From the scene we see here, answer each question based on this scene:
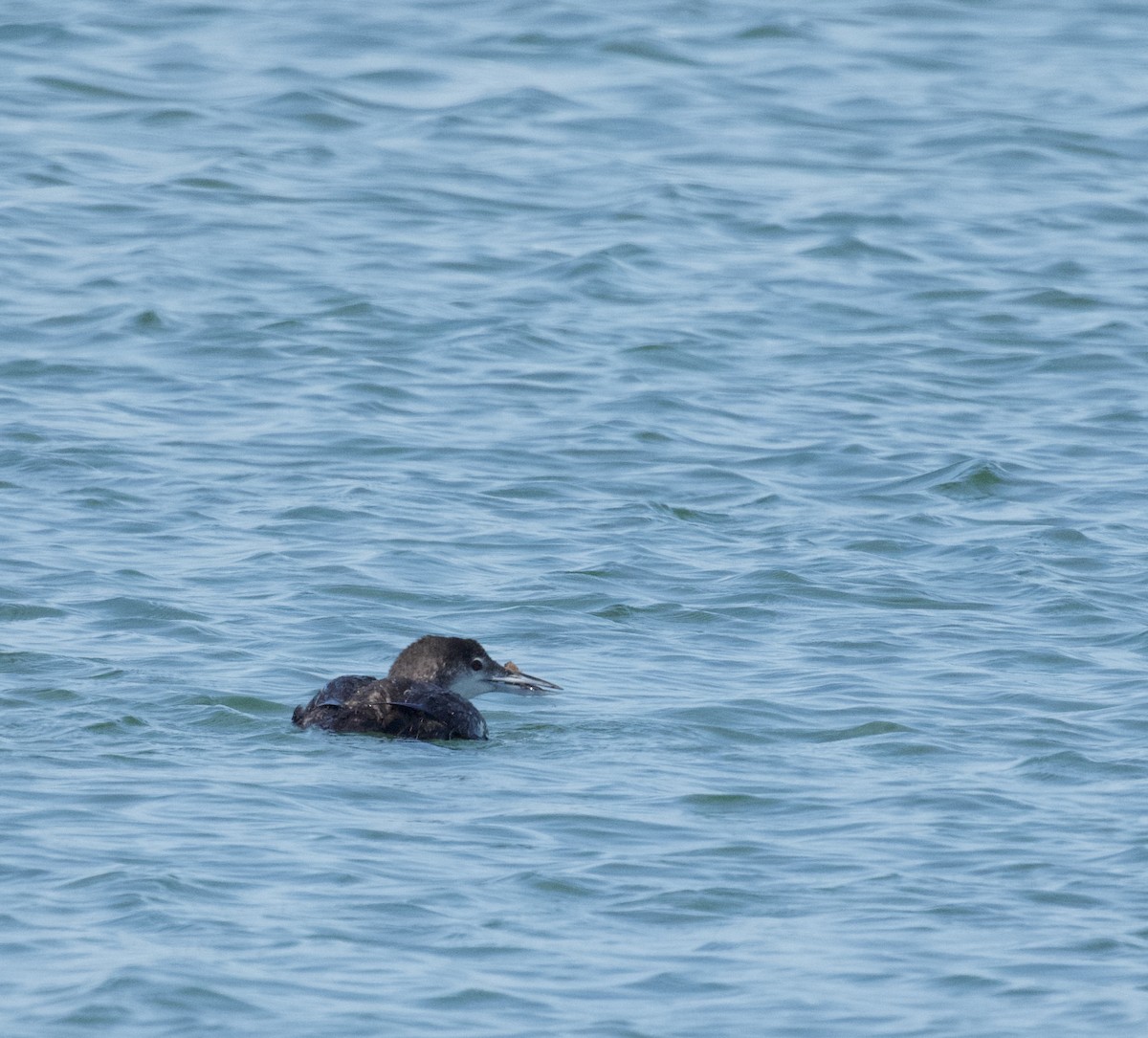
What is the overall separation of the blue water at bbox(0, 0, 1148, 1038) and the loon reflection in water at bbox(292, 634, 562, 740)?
0.37 ft

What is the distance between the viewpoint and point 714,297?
713 inches

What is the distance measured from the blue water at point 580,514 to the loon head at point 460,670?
0.20 m

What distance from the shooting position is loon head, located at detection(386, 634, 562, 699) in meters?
10.1

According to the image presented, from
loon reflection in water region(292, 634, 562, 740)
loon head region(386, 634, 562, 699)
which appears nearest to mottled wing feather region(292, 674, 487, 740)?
loon reflection in water region(292, 634, 562, 740)

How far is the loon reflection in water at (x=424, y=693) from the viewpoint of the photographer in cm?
961

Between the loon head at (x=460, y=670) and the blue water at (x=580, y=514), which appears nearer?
the blue water at (x=580, y=514)

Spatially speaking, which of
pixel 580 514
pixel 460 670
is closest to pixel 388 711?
pixel 460 670

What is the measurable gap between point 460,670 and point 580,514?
3.44 metres

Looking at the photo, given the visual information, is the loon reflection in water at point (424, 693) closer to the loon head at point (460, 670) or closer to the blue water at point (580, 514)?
the loon head at point (460, 670)

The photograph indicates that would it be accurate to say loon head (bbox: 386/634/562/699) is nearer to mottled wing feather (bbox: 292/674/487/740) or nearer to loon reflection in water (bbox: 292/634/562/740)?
loon reflection in water (bbox: 292/634/562/740)

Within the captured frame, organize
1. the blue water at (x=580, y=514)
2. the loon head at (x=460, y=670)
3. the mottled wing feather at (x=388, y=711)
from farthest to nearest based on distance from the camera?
1. the loon head at (x=460, y=670)
2. the mottled wing feather at (x=388, y=711)
3. the blue water at (x=580, y=514)

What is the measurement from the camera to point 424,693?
9.77 metres

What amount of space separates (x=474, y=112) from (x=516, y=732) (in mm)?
13538

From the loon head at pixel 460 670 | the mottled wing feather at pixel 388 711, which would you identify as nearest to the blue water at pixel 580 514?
the mottled wing feather at pixel 388 711
